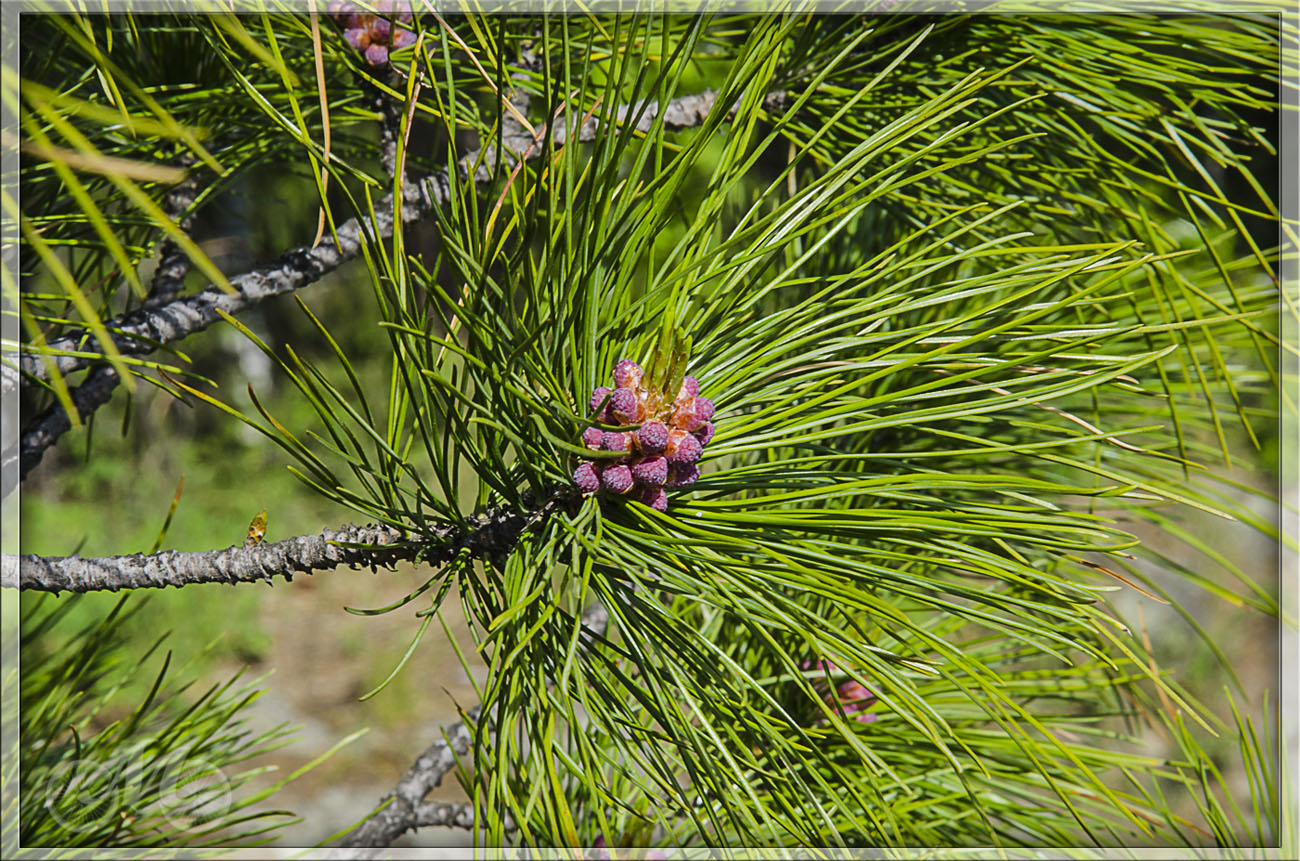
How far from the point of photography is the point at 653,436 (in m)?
0.30

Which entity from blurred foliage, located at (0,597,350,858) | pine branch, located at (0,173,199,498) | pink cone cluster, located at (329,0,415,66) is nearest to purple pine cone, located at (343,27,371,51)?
pink cone cluster, located at (329,0,415,66)

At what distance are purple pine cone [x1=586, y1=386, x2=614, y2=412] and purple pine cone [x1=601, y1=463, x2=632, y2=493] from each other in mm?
25

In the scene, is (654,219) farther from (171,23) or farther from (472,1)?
(171,23)

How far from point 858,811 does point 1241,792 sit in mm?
2019

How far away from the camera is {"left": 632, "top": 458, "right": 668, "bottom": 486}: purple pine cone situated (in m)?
0.31

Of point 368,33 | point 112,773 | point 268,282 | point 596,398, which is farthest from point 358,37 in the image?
point 112,773

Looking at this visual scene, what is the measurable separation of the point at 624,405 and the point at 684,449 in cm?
3

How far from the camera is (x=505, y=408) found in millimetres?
318

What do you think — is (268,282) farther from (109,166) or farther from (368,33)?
(109,166)

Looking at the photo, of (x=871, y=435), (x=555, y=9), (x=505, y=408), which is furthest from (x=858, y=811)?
(x=555, y=9)

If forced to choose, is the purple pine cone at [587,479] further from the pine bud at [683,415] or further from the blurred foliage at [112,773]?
the blurred foliage at [112,773]

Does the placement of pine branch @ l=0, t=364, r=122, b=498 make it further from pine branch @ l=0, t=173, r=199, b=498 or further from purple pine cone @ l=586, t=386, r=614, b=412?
purple pine cone @ l=586, t=386, r=614, b=412

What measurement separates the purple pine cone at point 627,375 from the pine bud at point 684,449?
23 millimetres

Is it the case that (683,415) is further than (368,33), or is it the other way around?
(368,33)
